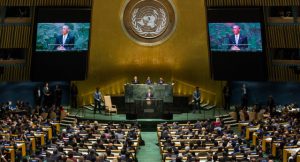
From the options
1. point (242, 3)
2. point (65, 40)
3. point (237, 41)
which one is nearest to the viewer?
point (237, 41)

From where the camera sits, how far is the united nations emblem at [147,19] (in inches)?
1388

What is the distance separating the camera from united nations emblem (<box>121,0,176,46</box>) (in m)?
35.2

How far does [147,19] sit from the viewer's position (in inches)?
1388

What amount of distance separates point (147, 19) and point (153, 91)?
4.83m

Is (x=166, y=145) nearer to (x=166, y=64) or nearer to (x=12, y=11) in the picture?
(x=166, y=64)

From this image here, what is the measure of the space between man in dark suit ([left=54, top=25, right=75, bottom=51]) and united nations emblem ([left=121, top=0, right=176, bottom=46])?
3.43 metres

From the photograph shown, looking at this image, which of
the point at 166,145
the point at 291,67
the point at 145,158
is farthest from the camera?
the point at 291,67

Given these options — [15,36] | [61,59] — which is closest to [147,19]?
[61,59]

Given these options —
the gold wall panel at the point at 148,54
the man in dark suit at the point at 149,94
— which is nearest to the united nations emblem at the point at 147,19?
the gold wall panel at the point at 148,54

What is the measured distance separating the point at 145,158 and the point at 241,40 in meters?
11.6

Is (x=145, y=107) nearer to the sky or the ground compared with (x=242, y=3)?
nearer to the ground

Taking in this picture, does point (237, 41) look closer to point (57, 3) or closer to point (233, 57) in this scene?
point (233, 57)

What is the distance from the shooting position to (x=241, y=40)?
33.4 m

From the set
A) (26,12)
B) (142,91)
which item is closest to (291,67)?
(142,91)
